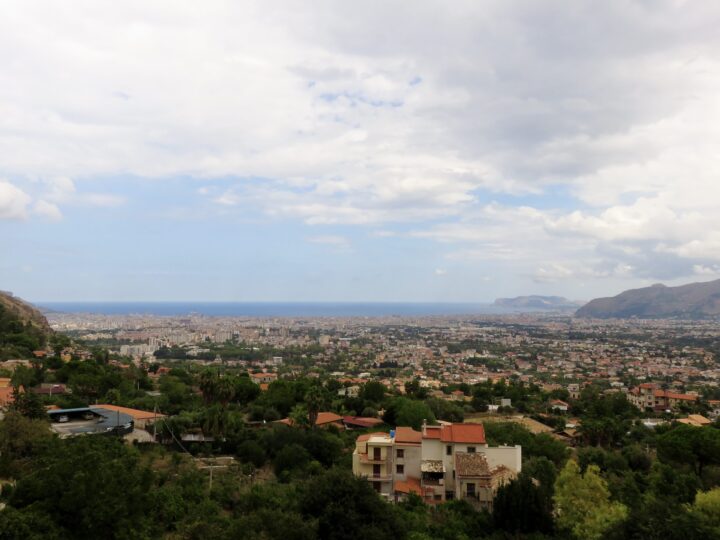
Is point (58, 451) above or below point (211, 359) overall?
above

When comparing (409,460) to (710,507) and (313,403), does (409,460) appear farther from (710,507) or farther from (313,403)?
(710,507)

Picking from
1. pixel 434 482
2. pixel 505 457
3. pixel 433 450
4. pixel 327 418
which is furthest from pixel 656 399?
pixel 434 482

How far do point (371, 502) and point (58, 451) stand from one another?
27.4 ft

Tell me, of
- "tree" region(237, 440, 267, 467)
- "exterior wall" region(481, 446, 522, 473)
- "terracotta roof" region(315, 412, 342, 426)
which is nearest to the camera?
"exterior wall" region(481, 446, 522, 473)

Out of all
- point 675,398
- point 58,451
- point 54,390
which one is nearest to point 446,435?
point 58,451

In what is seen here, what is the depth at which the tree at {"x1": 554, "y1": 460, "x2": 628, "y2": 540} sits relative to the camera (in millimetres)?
16922

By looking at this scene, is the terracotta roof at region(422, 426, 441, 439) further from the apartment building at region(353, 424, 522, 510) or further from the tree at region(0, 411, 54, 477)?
the tree at region(0, 411, 54, 477)

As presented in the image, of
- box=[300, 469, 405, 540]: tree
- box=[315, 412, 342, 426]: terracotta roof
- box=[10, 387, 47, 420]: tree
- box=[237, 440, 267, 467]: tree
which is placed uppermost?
box=[10, 387, 47, 420]: tree

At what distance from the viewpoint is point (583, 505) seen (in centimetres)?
1783

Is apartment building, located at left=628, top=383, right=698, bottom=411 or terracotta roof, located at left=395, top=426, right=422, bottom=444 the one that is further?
apartment building, located at left=628, top=383, right=698, bottom=411

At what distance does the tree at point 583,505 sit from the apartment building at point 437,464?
2.92 meters

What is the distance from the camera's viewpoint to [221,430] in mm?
26500

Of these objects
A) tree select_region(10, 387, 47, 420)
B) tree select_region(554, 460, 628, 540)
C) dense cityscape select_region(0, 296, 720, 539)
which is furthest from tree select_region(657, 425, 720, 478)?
tree select_region(10, 387, 47, 420)

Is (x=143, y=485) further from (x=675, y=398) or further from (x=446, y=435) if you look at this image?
(x=675, y=398)
